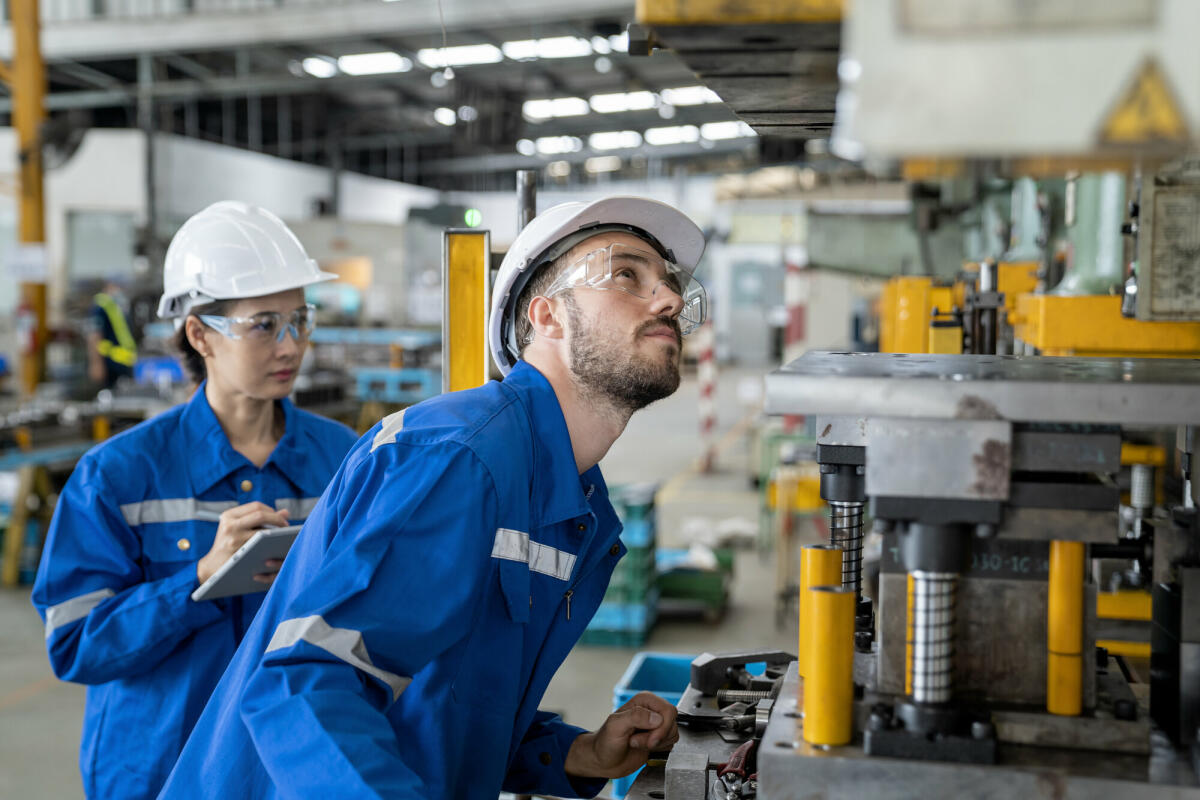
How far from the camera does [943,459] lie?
100cm

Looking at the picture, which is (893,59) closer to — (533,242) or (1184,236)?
(533,242)

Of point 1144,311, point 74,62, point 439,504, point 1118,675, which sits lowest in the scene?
point 1118,675

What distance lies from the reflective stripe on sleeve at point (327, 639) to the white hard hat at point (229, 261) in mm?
1198

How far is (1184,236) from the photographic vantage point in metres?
1.90

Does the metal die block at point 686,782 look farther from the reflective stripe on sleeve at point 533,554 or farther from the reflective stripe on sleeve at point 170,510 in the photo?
the reflective stripe on sleeve at point 170,510

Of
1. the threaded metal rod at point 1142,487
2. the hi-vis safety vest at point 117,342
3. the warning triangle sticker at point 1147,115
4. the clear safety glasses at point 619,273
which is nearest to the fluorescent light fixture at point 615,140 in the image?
the hi-vis safety vest at point 117,342

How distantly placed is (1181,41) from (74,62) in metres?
→ 14.7

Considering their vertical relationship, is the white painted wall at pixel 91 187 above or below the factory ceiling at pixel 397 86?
below

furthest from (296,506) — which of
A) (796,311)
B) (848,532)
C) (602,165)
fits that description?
(602,165)

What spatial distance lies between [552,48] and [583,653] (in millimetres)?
8029

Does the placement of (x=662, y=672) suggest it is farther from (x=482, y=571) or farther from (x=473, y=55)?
(x=473, y=55)

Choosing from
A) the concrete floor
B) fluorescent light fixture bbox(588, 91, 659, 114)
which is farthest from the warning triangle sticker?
fluorescent light fixture bbox(588, 91, 659, 114)

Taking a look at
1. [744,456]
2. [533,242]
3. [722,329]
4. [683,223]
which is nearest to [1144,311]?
[683,223]

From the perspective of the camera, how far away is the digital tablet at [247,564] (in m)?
1.90
